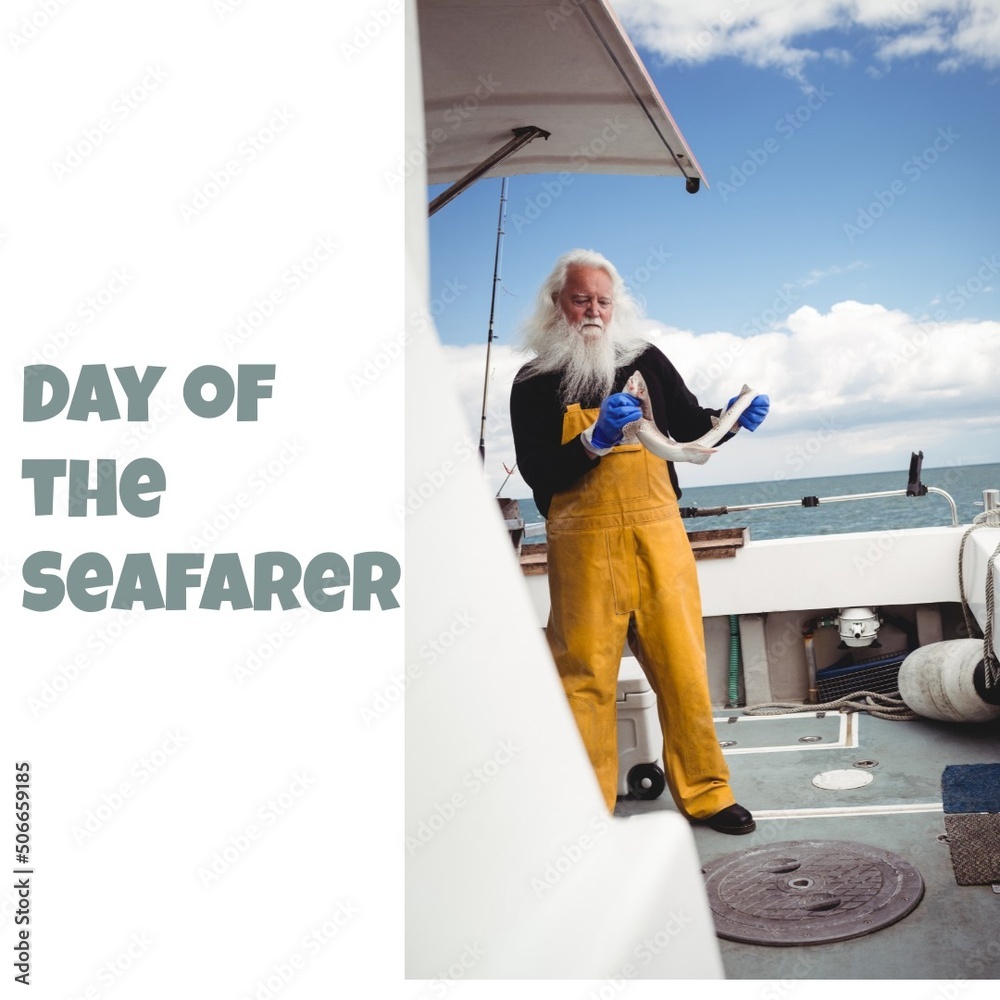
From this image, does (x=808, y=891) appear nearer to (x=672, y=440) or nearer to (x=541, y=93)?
(x=672, y=440)

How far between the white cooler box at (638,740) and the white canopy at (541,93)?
47.0 inches

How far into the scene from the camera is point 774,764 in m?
2.63

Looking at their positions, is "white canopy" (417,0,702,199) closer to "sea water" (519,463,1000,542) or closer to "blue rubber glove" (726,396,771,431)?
"blue rubber glove" (726,396,771,431)

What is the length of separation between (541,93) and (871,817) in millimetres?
1692

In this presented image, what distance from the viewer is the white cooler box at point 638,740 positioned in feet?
7.72

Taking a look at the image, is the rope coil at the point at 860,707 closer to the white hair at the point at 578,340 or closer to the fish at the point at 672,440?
the fish at the point at 672,440

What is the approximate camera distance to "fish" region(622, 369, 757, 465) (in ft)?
6.08

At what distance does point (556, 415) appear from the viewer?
218cm

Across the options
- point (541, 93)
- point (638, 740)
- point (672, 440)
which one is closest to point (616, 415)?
point (672, 440)

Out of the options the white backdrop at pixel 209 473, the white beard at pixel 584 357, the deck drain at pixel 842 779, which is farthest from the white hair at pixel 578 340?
the white backdrop at pixel 209 473

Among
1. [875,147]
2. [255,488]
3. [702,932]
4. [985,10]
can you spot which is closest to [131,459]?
[255,488]

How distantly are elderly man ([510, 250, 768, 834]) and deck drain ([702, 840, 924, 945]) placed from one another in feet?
0.58

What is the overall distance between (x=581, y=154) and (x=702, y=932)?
1787mm

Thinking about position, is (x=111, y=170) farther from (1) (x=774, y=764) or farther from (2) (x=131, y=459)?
(1) (x=774, y=764)
